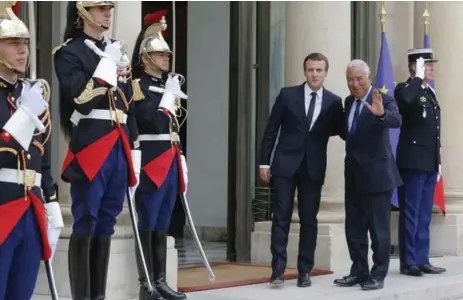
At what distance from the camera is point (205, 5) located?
10.4 m

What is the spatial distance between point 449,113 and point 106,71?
5.60 m

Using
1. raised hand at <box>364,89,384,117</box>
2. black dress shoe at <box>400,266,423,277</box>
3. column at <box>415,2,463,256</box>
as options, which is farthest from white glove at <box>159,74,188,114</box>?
column at <box>415,2,463,256</box>

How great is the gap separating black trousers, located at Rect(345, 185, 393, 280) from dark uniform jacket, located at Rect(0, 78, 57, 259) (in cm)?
326

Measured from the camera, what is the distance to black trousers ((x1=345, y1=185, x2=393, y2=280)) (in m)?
7.04

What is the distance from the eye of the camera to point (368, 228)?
23.6 feet

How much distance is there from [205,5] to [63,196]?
4.39m

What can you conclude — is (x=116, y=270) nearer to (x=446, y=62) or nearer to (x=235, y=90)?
(x=235, y=90)

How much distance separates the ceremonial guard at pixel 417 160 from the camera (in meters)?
8.06

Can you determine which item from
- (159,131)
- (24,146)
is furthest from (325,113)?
(24,146)

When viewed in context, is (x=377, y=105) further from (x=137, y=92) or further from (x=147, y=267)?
(x=147, y=267)

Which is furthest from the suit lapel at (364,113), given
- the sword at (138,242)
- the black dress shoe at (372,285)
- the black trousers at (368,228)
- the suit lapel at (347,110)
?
the sword at (138,242)

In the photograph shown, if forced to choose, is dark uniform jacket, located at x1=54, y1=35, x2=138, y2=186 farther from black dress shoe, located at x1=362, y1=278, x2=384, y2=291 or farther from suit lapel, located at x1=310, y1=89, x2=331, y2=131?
black dress shoe, located at x1=362, y1=278, x2=384, y2=291

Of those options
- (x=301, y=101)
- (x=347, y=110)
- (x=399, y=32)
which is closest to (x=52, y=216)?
(x=301, y=101)

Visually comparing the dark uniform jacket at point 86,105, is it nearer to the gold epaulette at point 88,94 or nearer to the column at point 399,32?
the gold epaulette at point 88,94
